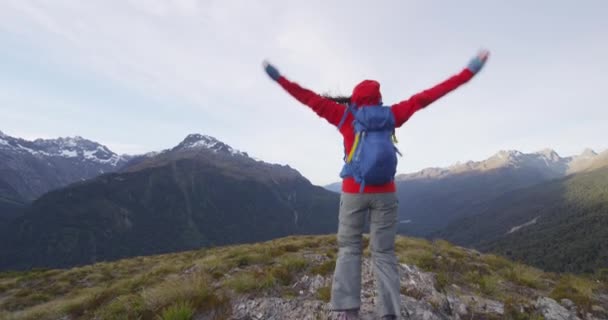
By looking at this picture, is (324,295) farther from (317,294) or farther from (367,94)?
(367,94)

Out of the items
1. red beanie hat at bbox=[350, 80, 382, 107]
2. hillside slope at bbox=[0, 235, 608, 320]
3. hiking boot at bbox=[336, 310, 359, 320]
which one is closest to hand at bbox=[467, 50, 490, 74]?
red beanie hat at bbox=[350, 80, 382, 107]

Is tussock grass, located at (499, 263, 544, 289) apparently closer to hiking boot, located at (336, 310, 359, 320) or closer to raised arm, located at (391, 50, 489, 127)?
hiking boot, located at (336, 310, 359, 320)

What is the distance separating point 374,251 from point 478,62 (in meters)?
3.54

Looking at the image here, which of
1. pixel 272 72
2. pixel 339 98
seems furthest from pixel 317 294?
pixel 272 72

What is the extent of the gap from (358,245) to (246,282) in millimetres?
3280

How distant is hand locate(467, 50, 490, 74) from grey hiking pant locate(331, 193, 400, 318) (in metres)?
2.47

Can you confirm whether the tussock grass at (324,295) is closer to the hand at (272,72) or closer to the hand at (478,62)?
the hand at (272,72)

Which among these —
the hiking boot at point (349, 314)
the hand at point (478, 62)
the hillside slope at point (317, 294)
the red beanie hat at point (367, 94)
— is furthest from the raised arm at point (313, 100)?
the hillside slope at point (317, 294)

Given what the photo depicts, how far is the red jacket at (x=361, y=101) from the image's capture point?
586 centimetres

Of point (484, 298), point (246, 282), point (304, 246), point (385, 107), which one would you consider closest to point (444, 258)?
point (484, 298)

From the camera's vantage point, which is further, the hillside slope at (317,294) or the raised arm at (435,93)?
the hillside slope at (317,294)

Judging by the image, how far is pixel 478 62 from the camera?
19.4 feet

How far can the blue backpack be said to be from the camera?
5.38 m

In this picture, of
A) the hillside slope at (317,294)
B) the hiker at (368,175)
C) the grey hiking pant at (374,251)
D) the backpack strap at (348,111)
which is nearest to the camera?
the hiker at (368,175)
